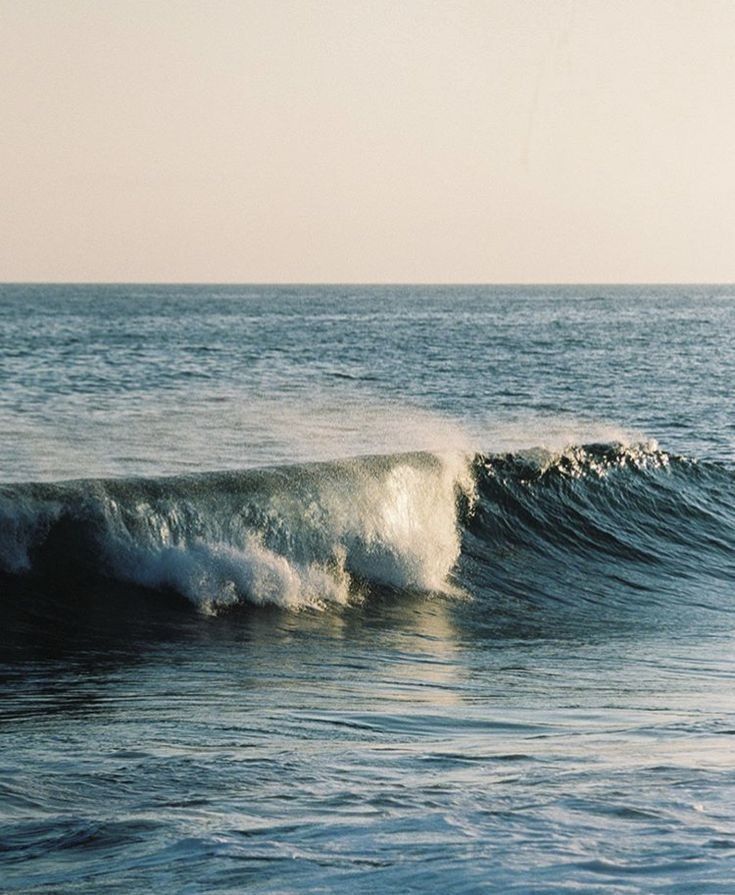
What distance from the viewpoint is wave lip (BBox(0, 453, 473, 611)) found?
12344 millimetres

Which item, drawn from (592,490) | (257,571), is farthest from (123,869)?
(592,490)

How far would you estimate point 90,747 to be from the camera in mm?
6992

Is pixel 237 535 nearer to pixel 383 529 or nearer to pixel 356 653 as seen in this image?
pixel 383 529

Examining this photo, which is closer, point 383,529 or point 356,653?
point 356,653

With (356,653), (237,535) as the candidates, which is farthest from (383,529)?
(356,653)

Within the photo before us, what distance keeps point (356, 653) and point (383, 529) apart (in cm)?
375

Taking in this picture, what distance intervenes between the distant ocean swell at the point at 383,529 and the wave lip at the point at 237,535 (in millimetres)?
16

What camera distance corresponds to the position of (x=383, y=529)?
14.5m

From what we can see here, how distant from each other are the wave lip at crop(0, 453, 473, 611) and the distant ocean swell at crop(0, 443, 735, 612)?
0.02 meters

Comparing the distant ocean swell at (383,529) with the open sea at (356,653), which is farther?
the distant ocean swell at (383,529)

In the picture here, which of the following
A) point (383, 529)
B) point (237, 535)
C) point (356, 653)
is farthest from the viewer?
point (383, 529)

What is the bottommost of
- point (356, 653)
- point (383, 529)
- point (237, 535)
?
point (356, 653)

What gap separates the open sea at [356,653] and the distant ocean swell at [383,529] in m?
0.04

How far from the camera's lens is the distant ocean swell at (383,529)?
12.4 meters
